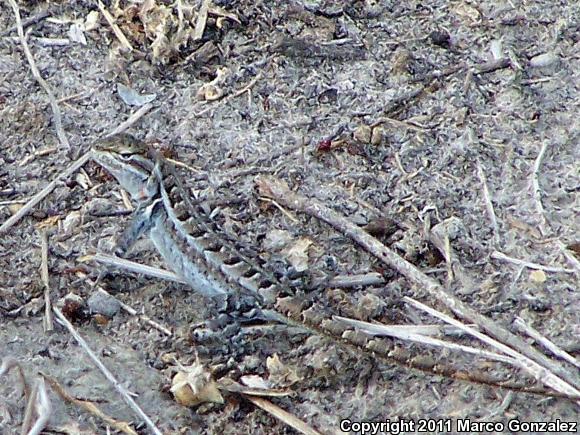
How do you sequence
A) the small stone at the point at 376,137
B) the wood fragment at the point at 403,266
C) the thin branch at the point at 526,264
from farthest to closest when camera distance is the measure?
1. the small stone at the point at 376,137
2. the thin branch at the point at 526,264
3. the wood fragment at the point at 403,266

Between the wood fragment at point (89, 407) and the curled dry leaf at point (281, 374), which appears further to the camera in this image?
the curled dry leaf at point (281, 374)

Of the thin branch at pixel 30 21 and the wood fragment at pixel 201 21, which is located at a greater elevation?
the thin branch at pixel 30 21

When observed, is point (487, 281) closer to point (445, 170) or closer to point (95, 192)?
point (445, 170)

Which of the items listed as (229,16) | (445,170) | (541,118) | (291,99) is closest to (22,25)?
(229,16)

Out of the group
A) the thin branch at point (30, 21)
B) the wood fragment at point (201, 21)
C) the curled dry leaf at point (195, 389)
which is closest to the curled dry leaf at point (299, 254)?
the curled dry leaf at point (195, 389)

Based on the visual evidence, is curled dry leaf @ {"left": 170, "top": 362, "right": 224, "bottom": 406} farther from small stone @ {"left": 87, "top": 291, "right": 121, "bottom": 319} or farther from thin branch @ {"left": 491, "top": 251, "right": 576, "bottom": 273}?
thin branch @ {"left": 491, "top": 251, "right": 576, "bottom": 273}

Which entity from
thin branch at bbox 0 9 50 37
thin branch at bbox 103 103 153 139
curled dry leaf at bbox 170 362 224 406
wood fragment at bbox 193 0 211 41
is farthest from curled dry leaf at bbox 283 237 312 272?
thin branch at bbox 0 9 50 37

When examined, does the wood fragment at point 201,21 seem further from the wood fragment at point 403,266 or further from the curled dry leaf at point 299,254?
the curled dry leaf at point 299,254

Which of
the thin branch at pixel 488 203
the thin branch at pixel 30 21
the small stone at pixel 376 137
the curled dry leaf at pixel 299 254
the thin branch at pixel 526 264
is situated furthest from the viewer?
the thin branch at pixel 30 21
